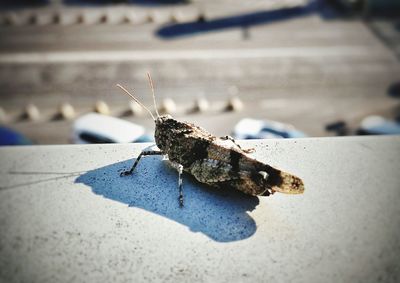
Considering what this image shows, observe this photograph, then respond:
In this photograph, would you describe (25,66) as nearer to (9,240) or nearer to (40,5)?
(40,5)

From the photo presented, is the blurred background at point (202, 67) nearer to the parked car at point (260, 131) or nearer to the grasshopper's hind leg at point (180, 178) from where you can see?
the parked car at point (260, 131)

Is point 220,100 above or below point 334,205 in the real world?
below

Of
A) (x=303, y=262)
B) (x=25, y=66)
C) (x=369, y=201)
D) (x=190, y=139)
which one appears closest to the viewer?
(x=303, y=262)

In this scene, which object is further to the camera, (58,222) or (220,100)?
(220,100)

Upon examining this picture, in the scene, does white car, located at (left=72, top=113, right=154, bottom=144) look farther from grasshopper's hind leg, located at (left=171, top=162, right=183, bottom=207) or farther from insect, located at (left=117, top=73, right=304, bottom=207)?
grasshopper's hind leg, located at (left=171, top=162, right=183, bottom=207)

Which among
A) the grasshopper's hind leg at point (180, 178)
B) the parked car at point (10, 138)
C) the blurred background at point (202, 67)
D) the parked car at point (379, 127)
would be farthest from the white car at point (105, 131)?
the parked car at point (379, 127)

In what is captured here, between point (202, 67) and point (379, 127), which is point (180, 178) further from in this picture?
point (202, 67)

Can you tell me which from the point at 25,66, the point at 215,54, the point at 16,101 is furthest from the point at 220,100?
the point at 25,66

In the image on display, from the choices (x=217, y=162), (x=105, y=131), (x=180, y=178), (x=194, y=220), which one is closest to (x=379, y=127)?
(x=105, y=131)
